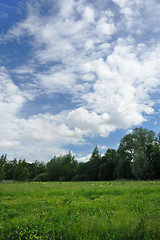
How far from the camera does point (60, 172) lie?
283 feet

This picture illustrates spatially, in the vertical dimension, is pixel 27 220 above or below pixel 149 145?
below

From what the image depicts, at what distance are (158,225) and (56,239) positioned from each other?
3474 mm

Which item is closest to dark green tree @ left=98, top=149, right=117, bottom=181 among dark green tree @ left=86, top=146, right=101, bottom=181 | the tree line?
the tree line

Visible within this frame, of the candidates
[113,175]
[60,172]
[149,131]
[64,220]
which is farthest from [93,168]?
[64,220]

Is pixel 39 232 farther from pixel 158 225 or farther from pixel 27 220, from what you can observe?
pixel 158 225

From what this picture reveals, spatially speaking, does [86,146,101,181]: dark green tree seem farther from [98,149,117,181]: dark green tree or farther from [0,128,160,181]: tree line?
[98,149,117,181]: dark green tree

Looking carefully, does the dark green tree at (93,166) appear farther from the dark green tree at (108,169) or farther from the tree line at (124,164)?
the dark green tree at (108,169)

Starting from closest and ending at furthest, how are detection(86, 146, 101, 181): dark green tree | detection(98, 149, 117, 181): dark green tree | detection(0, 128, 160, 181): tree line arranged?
detection(0, 128, 160, 181): tree line < detection(98, 149, 117, 181): dark green tree < detection(86, 146, 101, 181): dark green tree

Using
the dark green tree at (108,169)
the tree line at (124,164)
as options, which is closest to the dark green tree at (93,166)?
the tree line at (124,164)

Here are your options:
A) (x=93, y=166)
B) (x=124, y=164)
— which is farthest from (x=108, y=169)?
(x=124, y=164)

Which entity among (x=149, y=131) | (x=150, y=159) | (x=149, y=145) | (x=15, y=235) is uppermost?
(x=149, y=131)

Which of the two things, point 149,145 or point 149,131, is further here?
point 149,131

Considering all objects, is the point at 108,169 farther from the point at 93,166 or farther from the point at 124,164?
the point at 124,164

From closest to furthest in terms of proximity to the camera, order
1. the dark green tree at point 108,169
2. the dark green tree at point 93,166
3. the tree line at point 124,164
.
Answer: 1. the tree line at point 124,164
2. the dark green tree at point 108,169
3. the dark green tree at point 93,166
